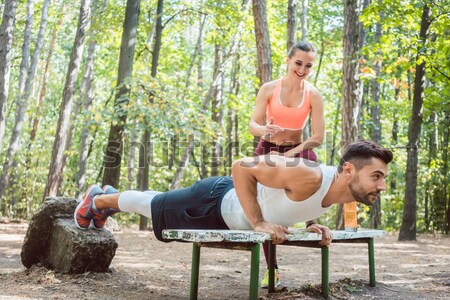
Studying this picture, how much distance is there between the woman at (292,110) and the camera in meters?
4.60

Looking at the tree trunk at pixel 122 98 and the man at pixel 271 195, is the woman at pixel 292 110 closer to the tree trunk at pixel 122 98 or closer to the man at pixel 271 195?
the man at pixel 271 195

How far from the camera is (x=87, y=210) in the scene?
486cm

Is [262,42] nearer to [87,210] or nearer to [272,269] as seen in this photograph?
[87,210]

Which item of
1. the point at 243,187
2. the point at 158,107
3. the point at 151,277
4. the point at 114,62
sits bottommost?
the point at 151,277

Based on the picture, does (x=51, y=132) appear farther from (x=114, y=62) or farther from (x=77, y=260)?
(x=77, y=260)

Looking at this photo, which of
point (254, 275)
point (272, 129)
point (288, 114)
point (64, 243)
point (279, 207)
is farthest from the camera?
point (64, 243)

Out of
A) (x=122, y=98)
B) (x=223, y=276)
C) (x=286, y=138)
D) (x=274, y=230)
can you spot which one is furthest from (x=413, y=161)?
(x=274, y=230)

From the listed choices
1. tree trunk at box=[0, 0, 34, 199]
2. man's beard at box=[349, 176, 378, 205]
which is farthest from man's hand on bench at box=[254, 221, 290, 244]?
tree trunk at box=[0, 0, 34, 199]

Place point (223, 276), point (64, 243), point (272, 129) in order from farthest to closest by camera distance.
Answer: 1. point (223, 276)
2. point (64, 243)
3. point (272, 129)

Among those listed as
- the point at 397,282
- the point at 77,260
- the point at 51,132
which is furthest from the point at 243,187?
the point at 51,132

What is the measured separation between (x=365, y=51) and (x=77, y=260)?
682cm

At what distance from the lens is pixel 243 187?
11.2ft

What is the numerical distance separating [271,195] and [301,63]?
157 centimetres

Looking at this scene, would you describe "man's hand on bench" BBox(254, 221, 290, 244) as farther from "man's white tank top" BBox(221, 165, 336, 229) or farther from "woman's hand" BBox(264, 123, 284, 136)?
"woman's hand" BBox(264, 123, 284, 136)
